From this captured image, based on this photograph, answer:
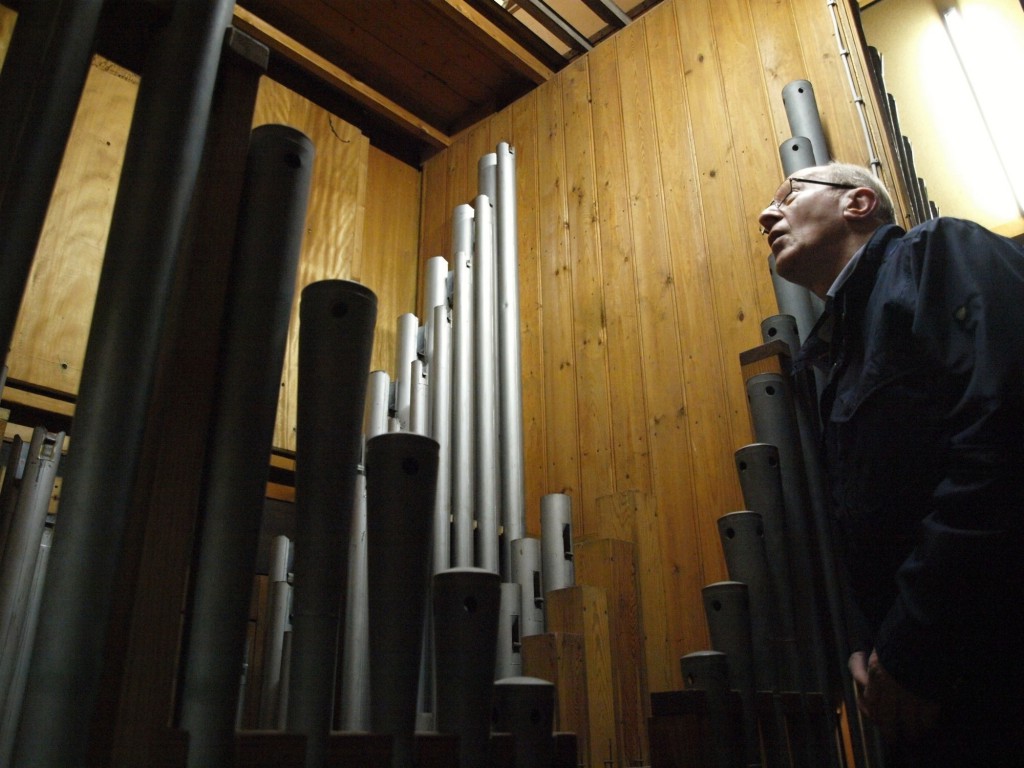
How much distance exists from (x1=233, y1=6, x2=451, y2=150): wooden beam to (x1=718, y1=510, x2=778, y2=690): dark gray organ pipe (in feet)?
8.88

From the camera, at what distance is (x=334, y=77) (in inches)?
145

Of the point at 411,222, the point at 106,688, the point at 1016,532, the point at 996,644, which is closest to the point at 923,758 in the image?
the point at 996,644

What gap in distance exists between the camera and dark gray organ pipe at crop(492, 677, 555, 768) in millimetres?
919

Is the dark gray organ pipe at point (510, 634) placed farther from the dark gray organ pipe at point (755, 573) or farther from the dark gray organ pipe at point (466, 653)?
the dark gray organ pipe at point (466, 653)

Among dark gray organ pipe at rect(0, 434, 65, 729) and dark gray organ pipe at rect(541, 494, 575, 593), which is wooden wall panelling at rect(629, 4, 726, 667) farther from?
dark gray organ pipe at rect(0, 434, 65, 729)

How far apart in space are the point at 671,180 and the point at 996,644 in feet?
6.66

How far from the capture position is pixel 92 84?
10.1ft

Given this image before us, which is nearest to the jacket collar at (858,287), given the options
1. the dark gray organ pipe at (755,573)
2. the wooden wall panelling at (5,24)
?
the dark gray organ pipe at (755,573)

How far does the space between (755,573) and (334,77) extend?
2885 millimetres

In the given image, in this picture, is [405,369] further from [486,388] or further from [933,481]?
[933,481]

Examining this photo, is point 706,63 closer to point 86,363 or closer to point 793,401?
point 793,401

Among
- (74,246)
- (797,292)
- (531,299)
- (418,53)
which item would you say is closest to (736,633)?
(797,292)

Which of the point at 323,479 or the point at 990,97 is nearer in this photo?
the point at 323,479

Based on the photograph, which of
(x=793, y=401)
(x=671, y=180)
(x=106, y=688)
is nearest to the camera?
(x=106, y=688)
